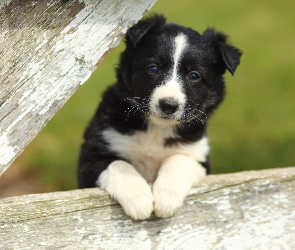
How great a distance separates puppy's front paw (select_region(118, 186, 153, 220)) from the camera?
311 centimetres

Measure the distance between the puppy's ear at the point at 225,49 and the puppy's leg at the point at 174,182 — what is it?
2.39 ft

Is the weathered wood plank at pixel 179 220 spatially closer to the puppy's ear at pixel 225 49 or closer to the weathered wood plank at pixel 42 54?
the weathered wood plank at pixel 42 54

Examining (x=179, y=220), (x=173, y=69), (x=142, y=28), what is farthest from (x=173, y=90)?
(x=179, y=220)

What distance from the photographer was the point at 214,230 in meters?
3.28

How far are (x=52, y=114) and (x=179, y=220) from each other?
961mm

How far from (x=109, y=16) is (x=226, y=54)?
4.10 ft

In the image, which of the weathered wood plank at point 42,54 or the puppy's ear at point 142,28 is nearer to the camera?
the weathered wood plank at point 42,54

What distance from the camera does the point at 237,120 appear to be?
8164 millimetres

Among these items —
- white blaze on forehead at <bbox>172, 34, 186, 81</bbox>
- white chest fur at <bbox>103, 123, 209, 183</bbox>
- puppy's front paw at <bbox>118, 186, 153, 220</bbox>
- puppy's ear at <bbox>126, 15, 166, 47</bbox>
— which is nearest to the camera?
puppy's front paw at <bbox>118, 186, 153, 220</bbox>

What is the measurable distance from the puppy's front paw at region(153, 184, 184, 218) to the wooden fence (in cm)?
5

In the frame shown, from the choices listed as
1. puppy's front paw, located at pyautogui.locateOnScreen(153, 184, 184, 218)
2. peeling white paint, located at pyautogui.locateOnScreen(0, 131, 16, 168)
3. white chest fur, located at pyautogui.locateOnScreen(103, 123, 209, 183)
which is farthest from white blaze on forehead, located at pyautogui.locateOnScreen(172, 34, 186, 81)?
peeling white paint, located at pyautogui.locateOnScreen(0, 131, 16, 168)

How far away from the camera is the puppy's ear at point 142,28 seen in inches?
145

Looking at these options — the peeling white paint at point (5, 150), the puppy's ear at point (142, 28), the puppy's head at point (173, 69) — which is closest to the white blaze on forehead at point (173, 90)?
the puppy's head at point (173, 69)

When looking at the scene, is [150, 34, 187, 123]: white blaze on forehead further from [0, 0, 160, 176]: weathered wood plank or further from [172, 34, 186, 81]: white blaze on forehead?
[0, 0, 160, 176]: weathered wood plank
